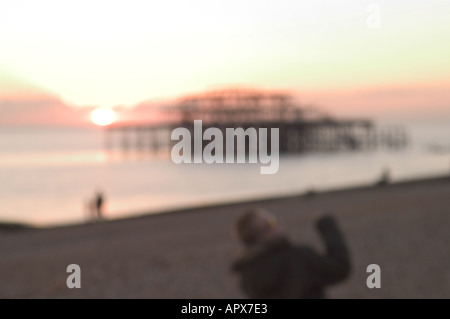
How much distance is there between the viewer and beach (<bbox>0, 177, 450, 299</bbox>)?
679 centimetres

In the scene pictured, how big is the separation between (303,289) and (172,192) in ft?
149

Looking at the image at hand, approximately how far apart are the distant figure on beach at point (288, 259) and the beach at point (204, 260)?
3158 millimetres

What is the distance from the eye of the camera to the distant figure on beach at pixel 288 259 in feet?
8.29

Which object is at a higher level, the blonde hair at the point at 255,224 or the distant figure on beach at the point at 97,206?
the distant figure on beach at the point at 97,206

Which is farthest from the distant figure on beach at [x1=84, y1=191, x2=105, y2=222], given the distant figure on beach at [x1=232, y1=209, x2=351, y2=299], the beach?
the distant figure on beach at [x1=232, y1=209, x2=351, y2=299]

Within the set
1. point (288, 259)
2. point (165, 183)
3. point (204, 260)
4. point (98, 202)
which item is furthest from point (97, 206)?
point (165, 183)

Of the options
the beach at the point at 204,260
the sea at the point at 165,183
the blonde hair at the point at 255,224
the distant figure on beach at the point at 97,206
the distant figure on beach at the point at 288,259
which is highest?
the sea at the point at 165,183

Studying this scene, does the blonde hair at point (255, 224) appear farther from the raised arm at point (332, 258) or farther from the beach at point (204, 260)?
the beach at point (204, 260)

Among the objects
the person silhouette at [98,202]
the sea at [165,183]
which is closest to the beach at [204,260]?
the person silhouette at [98,202]

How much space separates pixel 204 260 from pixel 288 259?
543cm

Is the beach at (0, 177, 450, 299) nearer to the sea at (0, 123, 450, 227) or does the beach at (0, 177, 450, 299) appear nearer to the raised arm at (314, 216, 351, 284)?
the raised arm at (314, 216, 351, 284)

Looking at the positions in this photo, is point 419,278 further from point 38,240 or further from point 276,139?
point 276,139

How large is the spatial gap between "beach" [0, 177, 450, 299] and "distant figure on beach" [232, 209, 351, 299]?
10.4 feet

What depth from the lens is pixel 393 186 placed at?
23.8 m
